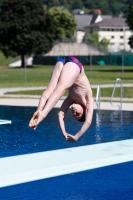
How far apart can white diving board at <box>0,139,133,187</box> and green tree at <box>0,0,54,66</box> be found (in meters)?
67.0

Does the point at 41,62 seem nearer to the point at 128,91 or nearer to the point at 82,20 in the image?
the point at 128,91

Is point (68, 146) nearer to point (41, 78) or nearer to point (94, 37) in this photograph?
point (41, 78)

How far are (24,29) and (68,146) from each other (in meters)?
66.1

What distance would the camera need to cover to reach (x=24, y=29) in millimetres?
78250

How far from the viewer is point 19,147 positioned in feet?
42.3

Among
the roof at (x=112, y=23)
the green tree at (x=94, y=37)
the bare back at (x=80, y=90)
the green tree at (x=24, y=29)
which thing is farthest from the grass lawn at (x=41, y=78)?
the roof at (x=112, y=23)

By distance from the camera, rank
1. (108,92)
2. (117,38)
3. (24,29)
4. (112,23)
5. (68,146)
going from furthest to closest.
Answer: (117,38), (112,23), (24,29), (108,92), (68,146)

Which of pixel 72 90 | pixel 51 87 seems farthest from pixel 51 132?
pixel 51 87

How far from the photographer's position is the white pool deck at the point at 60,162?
767cm

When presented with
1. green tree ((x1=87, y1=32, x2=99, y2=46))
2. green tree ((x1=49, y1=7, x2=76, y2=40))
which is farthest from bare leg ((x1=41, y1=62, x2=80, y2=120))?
green tree ((x1=87, y1=32, x2=99, y2=46))

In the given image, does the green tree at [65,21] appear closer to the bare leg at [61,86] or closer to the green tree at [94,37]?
the green tree at [94,37]

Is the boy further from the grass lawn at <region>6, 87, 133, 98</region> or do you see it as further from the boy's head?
the grass lawn at <region>6, 87, 133, 98</region>

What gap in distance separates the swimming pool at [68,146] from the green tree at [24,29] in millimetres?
55408

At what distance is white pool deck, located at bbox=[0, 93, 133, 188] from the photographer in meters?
7.67
